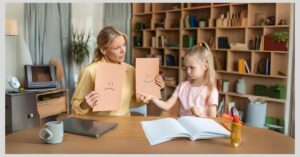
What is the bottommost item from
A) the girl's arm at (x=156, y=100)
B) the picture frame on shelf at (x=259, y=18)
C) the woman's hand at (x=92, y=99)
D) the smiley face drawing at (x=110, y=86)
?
the girl's arm at (x=156, y=100)

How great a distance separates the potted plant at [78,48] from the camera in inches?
161

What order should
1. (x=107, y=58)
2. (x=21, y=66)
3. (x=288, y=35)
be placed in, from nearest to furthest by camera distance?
(x=107, y=58), (x=288, y=35), (x=21, y=66)

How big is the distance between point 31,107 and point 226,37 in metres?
2.37

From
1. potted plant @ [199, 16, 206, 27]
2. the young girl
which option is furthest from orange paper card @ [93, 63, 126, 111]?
potted plant @ [199, 16, 206, 27]

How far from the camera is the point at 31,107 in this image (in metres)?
3.33

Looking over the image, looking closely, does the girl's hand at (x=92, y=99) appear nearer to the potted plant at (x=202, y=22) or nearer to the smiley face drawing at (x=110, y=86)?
the smiley face drawing at (x=110, y=86)

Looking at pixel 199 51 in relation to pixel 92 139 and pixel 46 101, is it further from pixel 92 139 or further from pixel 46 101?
pixel 46 101

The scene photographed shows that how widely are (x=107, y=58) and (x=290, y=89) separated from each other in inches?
94.1

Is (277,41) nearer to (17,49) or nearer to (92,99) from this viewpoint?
(92,99)

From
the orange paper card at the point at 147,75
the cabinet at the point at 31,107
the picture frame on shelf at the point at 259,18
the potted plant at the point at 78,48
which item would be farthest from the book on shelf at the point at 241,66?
the orange paper card at the point at 147,75

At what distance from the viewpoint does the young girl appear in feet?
5.12

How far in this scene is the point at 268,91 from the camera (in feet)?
11.2

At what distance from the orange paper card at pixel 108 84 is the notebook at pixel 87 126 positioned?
11 centimetres

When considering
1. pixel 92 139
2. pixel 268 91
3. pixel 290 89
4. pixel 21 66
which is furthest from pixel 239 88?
pixel 92 139
